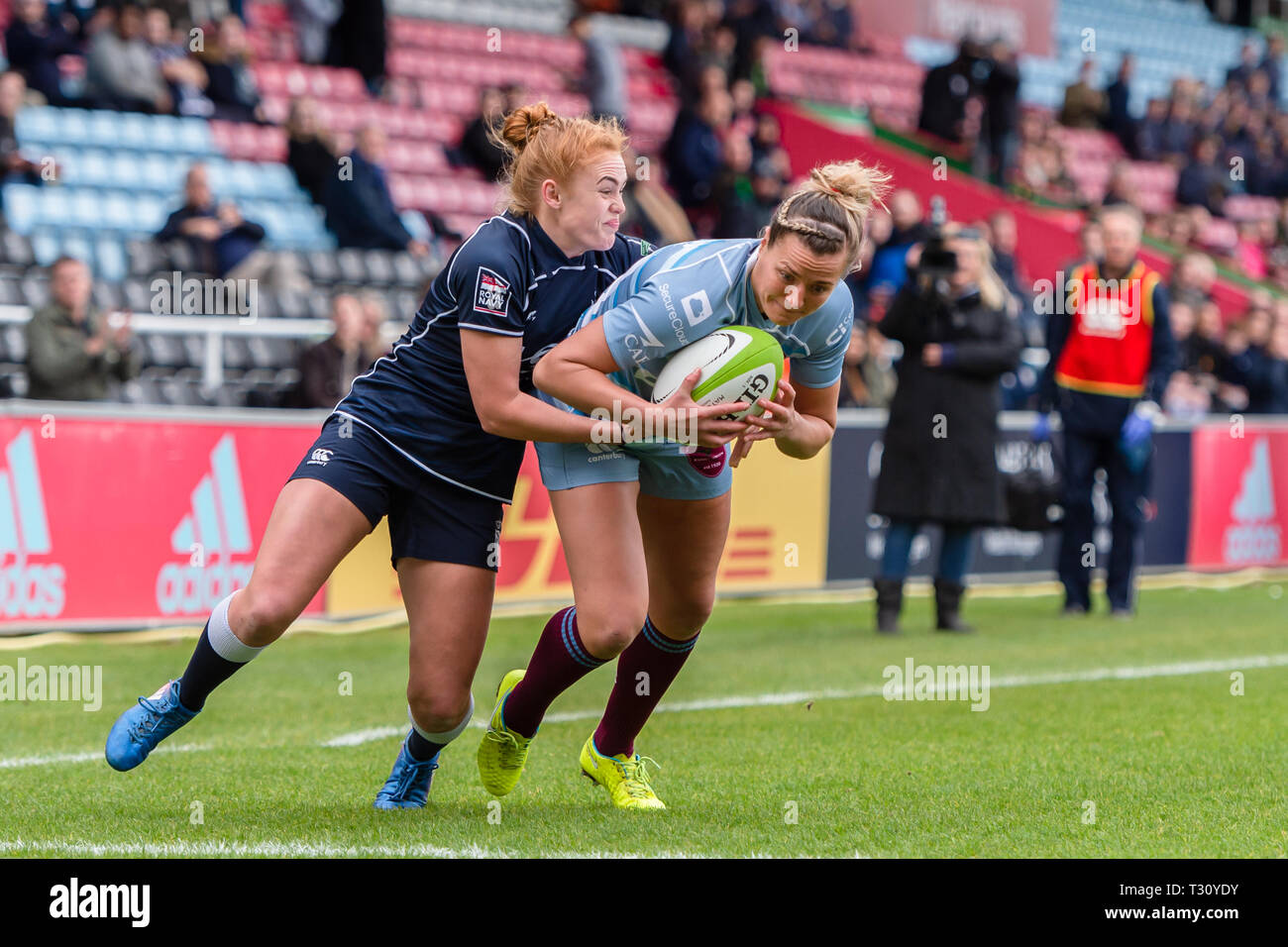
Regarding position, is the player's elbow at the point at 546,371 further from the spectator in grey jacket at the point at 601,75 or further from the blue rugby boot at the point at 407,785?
the spectator in grey jacket at the point at 601,75

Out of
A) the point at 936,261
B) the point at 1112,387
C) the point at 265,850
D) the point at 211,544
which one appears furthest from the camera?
the point at 1112,387

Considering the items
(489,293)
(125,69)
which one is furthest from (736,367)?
(125,69)

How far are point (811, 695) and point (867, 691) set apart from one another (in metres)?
0.32

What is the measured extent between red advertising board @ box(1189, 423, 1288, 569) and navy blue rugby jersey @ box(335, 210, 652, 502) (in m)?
10.2

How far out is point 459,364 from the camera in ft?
16.6

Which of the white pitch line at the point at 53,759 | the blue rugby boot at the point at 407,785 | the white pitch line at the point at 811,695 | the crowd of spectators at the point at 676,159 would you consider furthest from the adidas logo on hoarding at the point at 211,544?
the blue rugby boot at the point at 407,785

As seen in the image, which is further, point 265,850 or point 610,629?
point 610,629

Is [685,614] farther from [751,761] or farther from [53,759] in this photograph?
[53,759]

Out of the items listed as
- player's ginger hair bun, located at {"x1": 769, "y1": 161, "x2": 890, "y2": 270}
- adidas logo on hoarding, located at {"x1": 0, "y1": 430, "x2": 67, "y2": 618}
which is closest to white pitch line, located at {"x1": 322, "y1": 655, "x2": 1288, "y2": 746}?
adidas logo on hoarding, located at {"x1": 0, "y1": 430, "x2": 67, "y2": 618}

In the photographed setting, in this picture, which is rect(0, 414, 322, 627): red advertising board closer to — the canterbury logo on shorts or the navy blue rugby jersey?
the navy blue rugby jersey

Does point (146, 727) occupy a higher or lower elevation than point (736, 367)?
lower

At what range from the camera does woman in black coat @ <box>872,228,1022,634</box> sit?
1026cm
